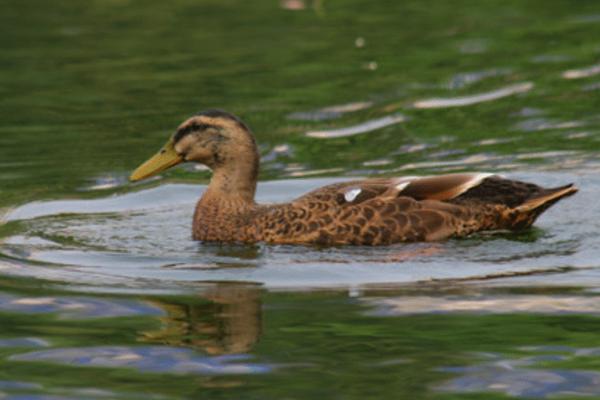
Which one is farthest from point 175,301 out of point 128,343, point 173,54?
point 173,54

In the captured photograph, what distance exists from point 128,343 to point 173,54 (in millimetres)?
12105

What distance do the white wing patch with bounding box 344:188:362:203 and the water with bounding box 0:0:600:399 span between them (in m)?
0.41

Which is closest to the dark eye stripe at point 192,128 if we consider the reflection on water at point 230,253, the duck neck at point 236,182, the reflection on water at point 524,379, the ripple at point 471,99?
the duck neck at point 236,182

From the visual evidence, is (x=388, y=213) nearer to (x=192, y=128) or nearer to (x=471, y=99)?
(x=192, y=128)

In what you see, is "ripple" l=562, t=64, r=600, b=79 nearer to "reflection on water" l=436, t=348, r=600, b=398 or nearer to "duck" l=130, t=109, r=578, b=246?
"duck" l=130, t=109, r=578, b=246

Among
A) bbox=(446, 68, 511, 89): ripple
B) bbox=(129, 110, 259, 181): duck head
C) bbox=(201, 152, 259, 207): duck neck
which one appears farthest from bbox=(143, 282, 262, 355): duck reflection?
bbox=(446, 68, 511, 89): ripple

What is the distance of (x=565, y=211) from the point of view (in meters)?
12.7

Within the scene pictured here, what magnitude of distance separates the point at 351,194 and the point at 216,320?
270cm

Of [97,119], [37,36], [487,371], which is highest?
[37,36]

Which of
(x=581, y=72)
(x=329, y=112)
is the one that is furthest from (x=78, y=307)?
(x=581, y=72)

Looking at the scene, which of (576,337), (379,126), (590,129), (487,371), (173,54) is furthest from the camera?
(173,54)

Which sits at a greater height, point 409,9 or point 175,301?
point 409,9

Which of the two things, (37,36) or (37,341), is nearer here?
(37,341)

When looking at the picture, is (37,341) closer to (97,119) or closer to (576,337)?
(576,337)
